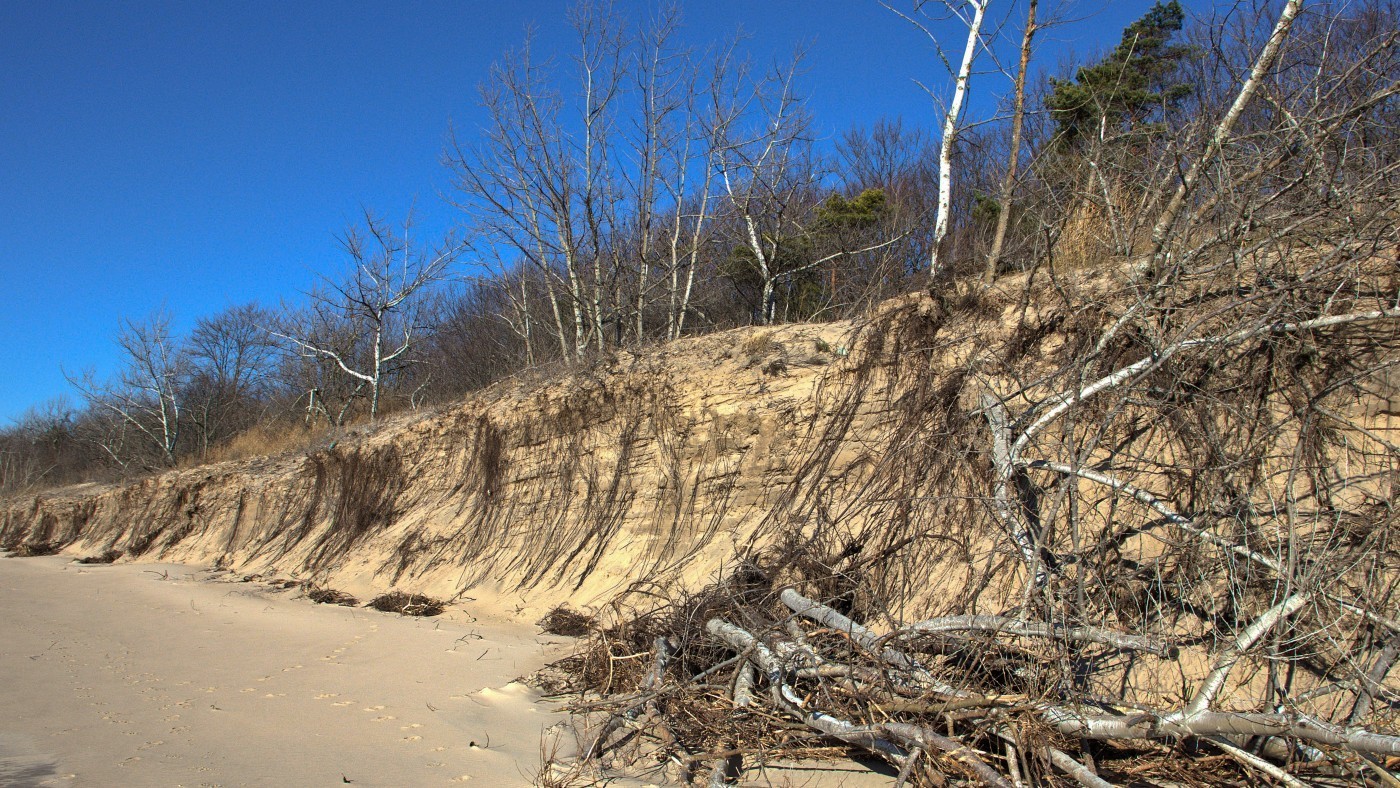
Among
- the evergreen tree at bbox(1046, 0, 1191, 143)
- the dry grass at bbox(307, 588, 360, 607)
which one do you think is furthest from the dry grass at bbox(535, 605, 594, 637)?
the evergreen tree at bbox(1046, 0, 1191, 143)

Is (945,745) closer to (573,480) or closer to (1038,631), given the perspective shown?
(1038,631)

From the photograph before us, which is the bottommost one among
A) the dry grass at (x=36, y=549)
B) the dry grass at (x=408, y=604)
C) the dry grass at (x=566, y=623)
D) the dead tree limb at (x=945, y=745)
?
the dry grass at (x=566, y=623)

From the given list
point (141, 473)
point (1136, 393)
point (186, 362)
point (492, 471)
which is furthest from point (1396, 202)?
point (186, 362)

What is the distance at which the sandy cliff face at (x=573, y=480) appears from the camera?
9.97 meters

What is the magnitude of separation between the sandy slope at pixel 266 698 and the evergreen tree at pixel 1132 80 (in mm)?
10949

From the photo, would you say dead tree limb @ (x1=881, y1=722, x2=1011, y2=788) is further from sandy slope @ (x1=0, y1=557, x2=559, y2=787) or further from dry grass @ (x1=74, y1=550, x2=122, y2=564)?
dry grass @ (x1=74, y1=550, x2=122, y2=564)

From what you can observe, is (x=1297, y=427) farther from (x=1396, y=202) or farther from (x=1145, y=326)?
(x=1396, y=202)

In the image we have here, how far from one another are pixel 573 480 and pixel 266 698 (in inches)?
229

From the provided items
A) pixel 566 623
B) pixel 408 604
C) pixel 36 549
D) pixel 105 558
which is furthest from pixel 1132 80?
pixel 36 549

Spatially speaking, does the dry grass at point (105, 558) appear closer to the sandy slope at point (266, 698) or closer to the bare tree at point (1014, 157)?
the sandy slope at point (266, 698)

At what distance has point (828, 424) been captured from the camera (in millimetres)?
9344

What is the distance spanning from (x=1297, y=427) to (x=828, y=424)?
4476 millimetres

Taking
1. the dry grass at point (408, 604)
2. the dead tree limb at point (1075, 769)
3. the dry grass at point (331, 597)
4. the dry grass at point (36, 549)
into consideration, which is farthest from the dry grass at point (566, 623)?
the dry grass at point (36, 549)

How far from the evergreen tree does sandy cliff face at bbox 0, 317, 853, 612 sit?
6264 mm
